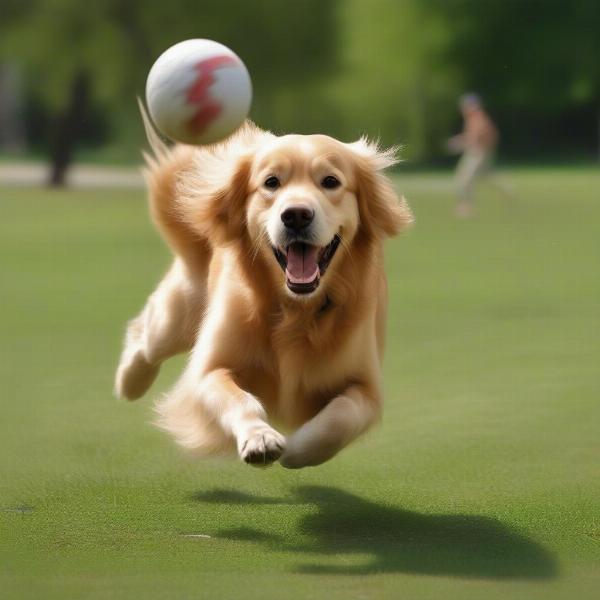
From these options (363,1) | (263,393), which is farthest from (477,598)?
(363,1)

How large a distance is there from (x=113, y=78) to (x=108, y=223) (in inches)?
511

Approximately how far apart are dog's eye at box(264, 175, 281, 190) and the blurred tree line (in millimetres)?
30114

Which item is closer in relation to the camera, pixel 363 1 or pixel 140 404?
pixel 140 404

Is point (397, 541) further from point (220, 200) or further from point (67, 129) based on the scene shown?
point (67, 129)

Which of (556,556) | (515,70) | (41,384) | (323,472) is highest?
(556,556)

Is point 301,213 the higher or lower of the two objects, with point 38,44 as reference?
higher

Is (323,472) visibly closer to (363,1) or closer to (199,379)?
(199,379)

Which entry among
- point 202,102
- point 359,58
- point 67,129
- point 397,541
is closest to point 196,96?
point 202,102

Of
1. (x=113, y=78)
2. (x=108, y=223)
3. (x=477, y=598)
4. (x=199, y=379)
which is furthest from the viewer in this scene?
(x=113, y=78)

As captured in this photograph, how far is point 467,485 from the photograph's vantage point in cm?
634

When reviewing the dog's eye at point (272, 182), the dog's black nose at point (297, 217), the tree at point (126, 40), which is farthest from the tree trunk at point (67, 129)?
the dog's black nose at point (297, 217)

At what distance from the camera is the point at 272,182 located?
18.7 feet

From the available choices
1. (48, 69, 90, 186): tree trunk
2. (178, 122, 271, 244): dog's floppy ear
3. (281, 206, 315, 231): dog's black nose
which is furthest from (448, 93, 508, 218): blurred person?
(281, 206, 315, 231): dog's black nose

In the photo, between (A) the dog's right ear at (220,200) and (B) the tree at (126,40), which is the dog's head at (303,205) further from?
(B) the tree at (126,40)
